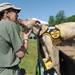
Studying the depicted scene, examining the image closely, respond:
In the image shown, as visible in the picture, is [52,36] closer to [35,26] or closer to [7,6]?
[35,26]

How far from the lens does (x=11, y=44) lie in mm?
4105

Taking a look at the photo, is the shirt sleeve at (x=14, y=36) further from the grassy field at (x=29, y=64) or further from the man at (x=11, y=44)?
the grassy field at (x=29, y=64)

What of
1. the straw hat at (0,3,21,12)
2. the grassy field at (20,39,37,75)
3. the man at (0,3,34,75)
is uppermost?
the straw hat at (0,3,21,12)

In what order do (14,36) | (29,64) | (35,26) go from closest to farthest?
(14,36), (35,26), (29,64)

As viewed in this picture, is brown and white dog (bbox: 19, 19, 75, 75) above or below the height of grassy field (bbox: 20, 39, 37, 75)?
above

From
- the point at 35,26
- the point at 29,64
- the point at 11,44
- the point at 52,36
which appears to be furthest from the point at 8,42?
the point at 29,64

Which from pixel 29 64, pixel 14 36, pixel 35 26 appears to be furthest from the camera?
pixel 29 64

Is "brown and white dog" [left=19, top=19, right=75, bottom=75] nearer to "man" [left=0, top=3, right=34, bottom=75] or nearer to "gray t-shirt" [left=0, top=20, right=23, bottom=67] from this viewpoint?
"man" [left=0, top=3, right=34, bottom=75]

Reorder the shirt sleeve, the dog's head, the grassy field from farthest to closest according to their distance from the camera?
the grassy field, the dog's head, the shirt sleeve

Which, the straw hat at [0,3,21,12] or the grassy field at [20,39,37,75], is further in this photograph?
the grassy field at [20,39,37,75]

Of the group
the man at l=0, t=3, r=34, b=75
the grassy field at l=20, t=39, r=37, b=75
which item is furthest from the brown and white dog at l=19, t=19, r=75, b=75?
the grassy field at l=20, t=39, r=37, b=75

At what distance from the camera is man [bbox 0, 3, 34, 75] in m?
4.04

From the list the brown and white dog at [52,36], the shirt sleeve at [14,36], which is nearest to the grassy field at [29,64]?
the brown and white dog at [52,36]

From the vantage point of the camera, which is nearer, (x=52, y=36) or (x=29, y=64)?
(x=52, y=36)
